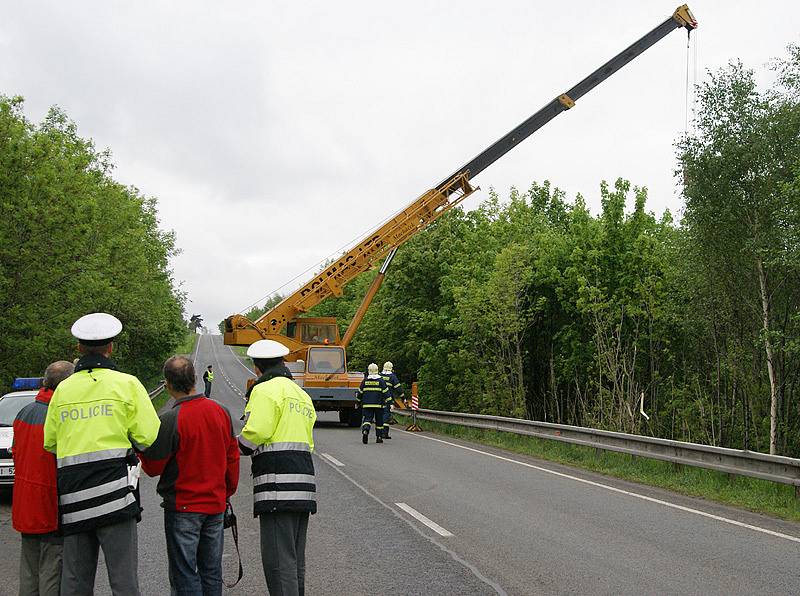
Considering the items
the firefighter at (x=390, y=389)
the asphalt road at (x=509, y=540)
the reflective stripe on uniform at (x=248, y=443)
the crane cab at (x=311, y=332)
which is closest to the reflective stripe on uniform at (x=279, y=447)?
the reflective stripe on uniform at (x=248, y=443)

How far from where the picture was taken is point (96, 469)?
4.54 metres

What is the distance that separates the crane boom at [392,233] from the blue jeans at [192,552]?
62.5ft

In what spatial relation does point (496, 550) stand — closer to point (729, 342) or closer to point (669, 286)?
point (729, 342)

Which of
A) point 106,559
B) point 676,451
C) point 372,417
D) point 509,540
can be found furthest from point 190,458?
point 372,417

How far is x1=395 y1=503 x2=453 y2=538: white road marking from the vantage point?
8.59 metres

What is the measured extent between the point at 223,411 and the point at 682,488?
9163mm

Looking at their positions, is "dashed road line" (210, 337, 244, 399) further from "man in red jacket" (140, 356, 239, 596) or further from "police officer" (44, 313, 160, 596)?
"police officer" (44, 313, 160, 596)

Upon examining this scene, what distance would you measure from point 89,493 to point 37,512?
1.85 feet

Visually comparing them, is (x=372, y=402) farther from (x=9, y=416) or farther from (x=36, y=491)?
(x=36, y=491)

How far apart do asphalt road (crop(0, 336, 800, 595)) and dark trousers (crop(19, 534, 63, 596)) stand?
1.53 metres

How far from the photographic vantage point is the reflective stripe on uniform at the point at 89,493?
4516 mm

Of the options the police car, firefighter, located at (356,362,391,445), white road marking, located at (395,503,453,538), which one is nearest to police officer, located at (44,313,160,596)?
white road marking, located at (395,503,453,538)

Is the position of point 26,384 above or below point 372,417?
above

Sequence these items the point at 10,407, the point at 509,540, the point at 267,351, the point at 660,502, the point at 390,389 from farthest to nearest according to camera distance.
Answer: the point at 390,389
the point at 10,407
the point at 660,502
the point at 509,540
the point at 267,351
